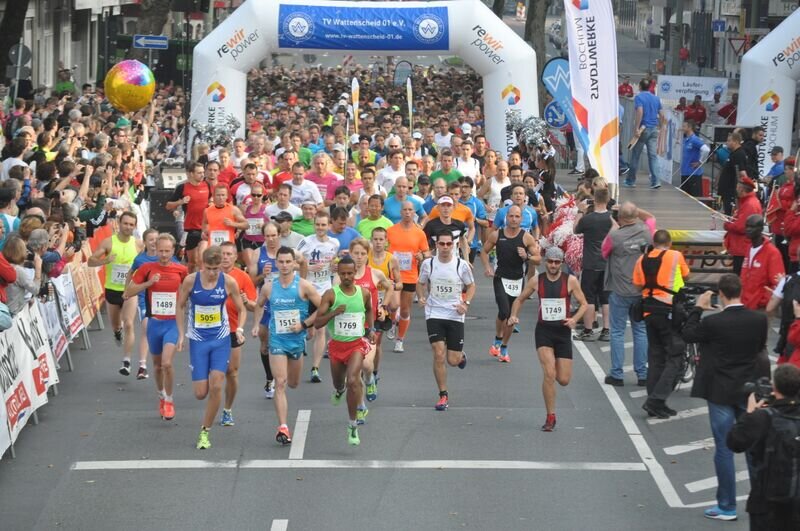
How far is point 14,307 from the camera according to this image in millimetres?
13500

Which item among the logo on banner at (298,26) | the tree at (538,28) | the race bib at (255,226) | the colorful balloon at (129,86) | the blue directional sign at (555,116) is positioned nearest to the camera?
the race bib at (255,226)

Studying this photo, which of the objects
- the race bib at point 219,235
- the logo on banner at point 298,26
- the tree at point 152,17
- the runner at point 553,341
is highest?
the tree at point 152,17

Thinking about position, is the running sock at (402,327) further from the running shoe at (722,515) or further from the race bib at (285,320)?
the running shoe at (722,515)

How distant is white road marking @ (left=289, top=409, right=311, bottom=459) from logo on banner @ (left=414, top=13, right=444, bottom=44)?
17332 millimetres

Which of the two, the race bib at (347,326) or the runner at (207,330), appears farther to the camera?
the race bib at (347,326)

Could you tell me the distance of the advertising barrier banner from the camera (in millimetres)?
30344

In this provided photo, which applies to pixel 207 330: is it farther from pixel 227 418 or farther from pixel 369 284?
pixel 369 284

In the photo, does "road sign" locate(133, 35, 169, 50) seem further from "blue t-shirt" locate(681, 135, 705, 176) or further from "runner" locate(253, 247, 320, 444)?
"runner" locate(253, 247, 320, 444)

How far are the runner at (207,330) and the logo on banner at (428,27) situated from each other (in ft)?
59.4

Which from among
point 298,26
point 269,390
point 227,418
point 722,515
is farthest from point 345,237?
point 298,26

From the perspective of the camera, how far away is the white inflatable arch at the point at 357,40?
99.6ft

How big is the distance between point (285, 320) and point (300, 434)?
100 cm

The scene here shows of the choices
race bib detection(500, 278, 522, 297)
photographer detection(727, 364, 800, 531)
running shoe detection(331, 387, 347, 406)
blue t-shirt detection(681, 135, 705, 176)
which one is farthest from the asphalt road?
blue t-shirt detection(681, 135, 705, 176)

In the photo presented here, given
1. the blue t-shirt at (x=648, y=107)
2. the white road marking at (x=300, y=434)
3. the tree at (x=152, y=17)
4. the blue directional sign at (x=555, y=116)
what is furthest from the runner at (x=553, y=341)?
the tree at (x=152, y=17)
